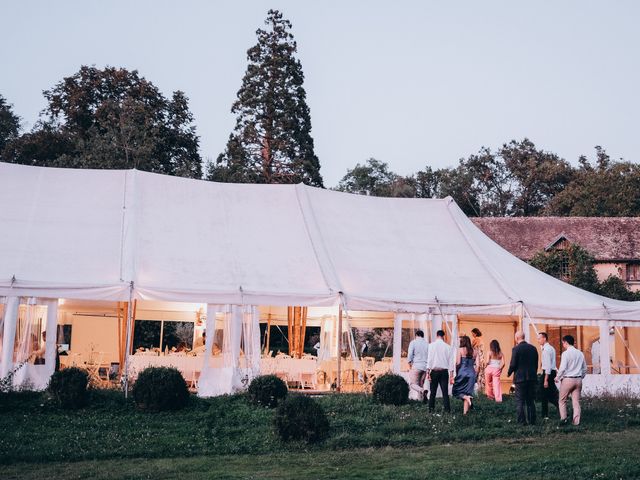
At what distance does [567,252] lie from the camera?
38188 millimetres

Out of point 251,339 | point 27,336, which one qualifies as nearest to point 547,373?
point 251,339

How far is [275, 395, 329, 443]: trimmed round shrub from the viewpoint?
11547mm

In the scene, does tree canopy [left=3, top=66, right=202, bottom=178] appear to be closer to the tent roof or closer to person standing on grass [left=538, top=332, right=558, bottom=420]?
the tent roof

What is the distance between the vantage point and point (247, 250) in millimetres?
18094

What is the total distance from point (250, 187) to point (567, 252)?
72.1 ft

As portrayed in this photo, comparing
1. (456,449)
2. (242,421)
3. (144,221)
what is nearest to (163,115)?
(144,221)

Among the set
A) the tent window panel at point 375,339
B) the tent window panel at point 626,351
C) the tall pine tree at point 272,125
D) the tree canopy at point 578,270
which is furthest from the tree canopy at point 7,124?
the tent window panel at point 626,351

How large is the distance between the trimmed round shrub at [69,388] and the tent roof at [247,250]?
2169 millimetres

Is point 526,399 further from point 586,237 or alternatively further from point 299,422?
Answer: point 586,237

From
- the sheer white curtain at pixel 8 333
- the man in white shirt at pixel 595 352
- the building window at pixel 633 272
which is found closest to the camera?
the sheer white curtain at pixel 8 333

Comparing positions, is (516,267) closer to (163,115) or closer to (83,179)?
(83,179)

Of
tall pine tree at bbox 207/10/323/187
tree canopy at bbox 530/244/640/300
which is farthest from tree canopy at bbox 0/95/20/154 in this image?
tree canopy at bbox 530/244/640/300

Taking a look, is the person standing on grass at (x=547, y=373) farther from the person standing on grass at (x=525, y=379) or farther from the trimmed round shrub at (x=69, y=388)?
the trimmed round shrub at (x=69, y=388)

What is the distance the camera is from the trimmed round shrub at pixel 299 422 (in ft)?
37.9
